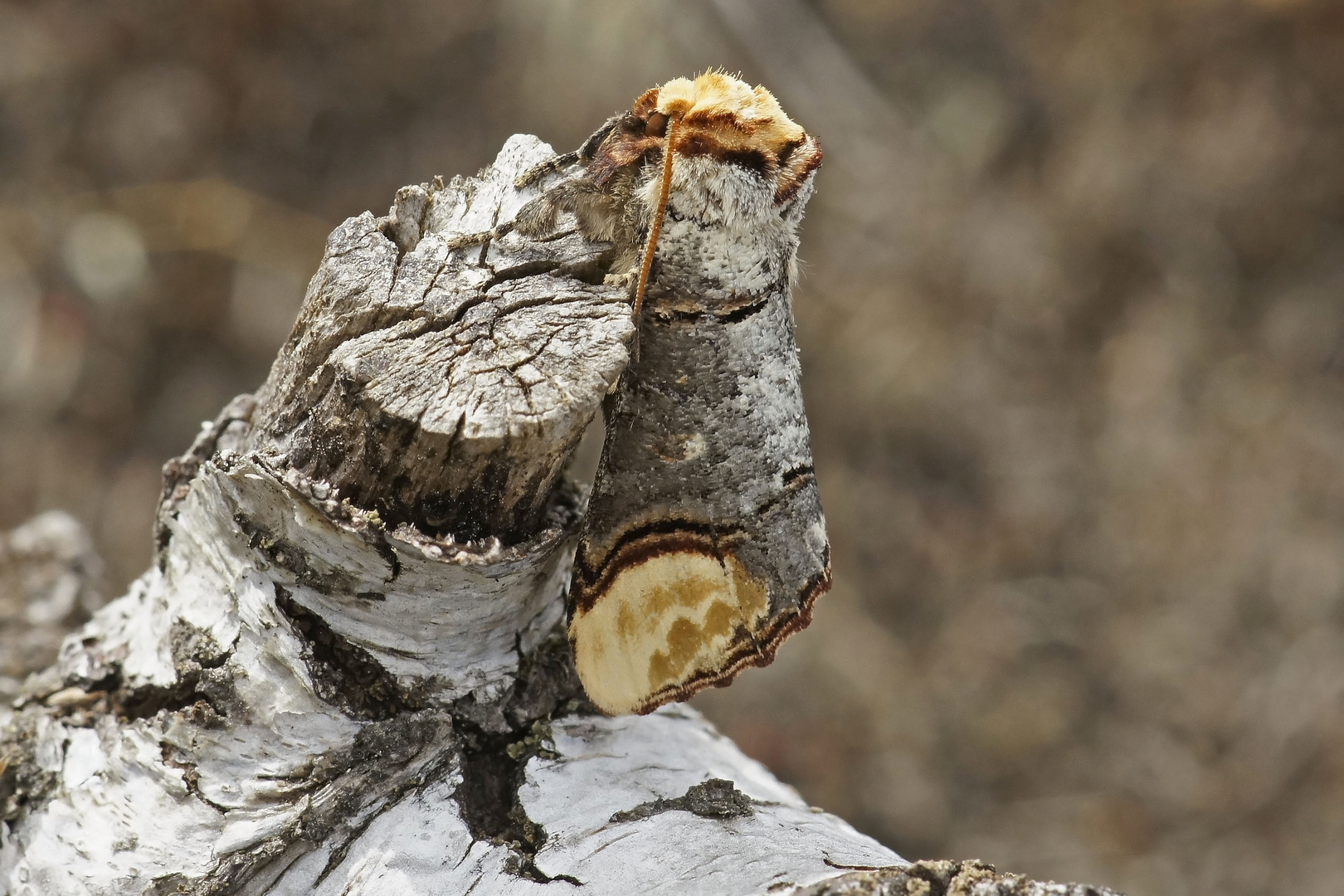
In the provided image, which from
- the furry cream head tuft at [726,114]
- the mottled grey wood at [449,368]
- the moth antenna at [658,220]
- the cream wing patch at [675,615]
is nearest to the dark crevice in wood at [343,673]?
the mottled grey wood at [449,368]

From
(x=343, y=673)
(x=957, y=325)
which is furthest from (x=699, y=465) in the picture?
(x=957, y=325)

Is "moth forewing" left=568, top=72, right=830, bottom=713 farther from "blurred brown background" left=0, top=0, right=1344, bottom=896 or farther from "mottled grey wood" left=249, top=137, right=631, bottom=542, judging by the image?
"blurred brown background" left=0, top=0, right=1344, bottom=896

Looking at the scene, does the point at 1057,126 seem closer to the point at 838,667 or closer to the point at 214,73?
the point at 838,667

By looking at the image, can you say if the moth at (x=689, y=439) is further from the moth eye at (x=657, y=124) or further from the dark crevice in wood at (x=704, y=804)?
the dark crevice in wood at (x=704, y=804)

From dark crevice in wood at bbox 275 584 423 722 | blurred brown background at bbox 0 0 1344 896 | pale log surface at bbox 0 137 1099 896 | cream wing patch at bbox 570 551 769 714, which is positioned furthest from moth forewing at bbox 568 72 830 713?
blurred brown background at bbox 0 0 1344 896

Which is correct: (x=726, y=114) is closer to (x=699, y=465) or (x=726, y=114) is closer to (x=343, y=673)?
(x=699, y=465)

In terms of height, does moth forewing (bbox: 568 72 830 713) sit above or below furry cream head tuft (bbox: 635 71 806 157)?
below
